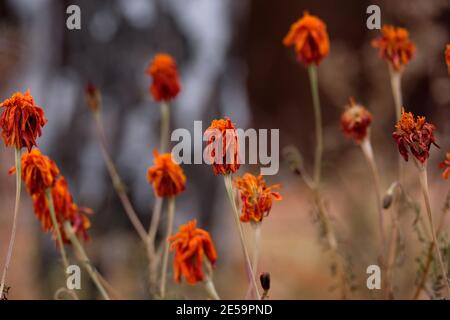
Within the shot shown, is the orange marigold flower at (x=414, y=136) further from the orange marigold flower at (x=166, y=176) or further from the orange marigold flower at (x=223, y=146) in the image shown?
the orange marigold flower at (x=166, y=176)

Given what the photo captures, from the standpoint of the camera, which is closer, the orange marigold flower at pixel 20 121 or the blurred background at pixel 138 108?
the orange marigold flower at pixel 20 121

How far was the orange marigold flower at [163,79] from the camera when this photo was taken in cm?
87

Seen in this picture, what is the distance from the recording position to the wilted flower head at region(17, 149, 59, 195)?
687 mm

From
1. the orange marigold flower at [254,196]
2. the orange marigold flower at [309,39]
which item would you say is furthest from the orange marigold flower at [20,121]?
the orange marigold flower at [309,39]

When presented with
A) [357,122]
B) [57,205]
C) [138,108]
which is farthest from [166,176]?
[138,108]

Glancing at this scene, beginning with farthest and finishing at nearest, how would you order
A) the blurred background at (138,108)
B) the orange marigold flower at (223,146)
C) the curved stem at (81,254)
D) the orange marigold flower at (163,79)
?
the blurred background at (138,108) → the orange marigold flower at (163,79) → the curved stem at (81,254) → the orange marigold flower at (223,146)

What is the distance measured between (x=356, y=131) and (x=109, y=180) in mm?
535

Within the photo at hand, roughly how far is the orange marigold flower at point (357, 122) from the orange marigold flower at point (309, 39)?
0.07 metres

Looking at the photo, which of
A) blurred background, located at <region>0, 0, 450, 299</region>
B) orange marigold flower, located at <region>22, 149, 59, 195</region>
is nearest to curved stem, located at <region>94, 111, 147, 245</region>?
blurred background, located at <region>0, 0, 450, 299</region>

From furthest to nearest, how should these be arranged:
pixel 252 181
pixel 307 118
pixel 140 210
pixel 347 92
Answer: pixel 307 118 < pixel 347 92 < pixel 140 210 < pixel 252 181

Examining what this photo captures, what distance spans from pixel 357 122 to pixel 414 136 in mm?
199

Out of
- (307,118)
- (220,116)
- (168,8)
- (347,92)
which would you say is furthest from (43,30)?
(307,118)

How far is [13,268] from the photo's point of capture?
4.19 ft

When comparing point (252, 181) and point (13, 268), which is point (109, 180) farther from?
point (252, 181)
